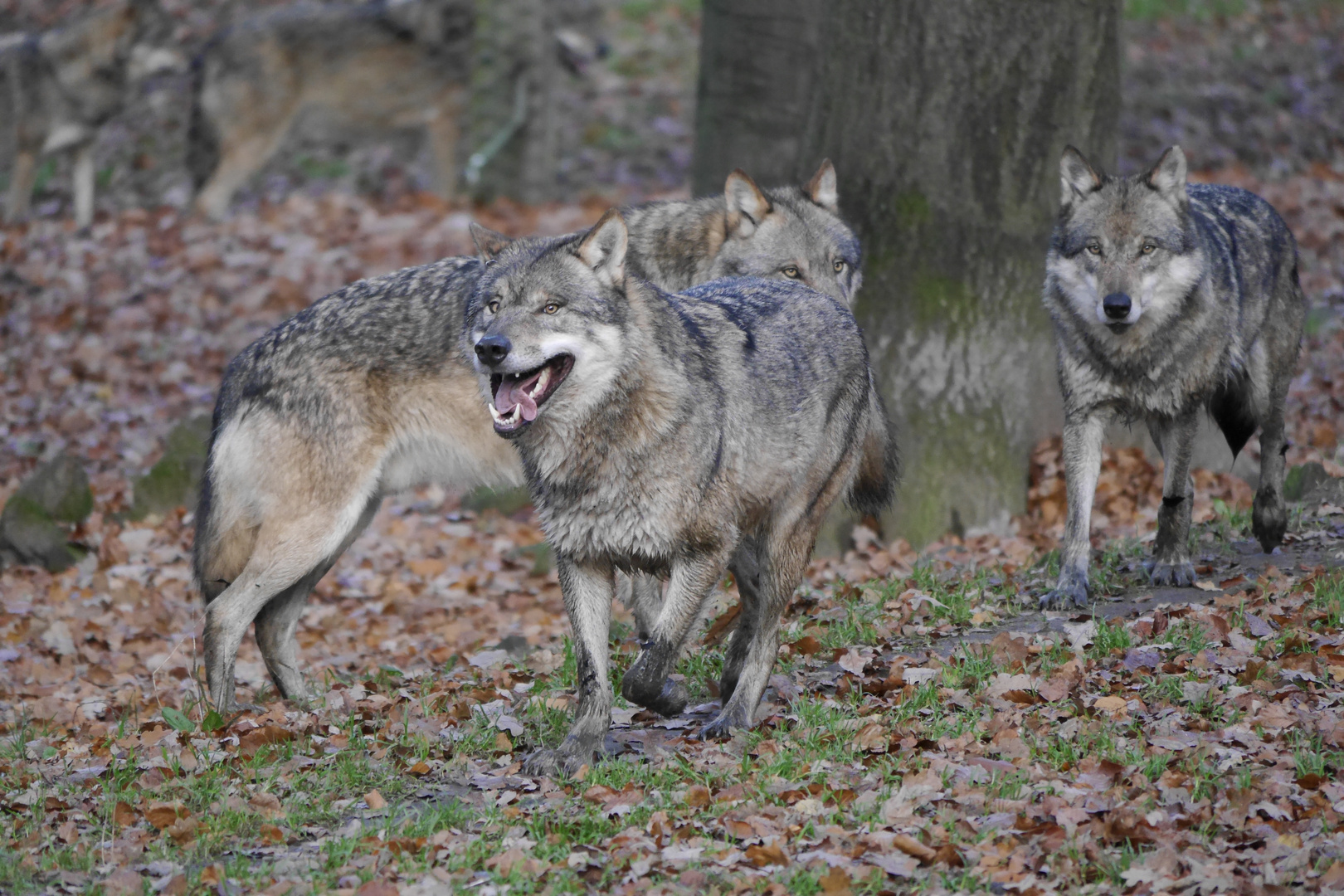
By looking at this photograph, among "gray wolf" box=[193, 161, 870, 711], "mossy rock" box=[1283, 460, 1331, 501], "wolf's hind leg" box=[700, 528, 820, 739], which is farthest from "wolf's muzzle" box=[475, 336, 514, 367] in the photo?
"mossy rock" box=[1283, 460, 1331, 501]

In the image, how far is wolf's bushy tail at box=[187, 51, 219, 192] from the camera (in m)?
14.9

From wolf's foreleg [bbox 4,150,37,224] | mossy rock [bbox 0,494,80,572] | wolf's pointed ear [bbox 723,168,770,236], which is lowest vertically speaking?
mossy rock [bbox 0,494,80,572]

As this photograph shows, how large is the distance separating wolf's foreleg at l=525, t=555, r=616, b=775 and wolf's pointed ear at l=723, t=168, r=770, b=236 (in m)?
3.08

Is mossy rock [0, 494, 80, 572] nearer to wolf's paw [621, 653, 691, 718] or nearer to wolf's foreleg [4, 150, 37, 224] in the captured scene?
wolf's paw [621, 653, 691, 718]

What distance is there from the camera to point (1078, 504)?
248 inches

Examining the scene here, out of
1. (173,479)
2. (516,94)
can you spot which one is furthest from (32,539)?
(516,94)

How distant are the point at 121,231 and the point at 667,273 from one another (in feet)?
30.5

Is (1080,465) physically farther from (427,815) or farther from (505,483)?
(427,815)

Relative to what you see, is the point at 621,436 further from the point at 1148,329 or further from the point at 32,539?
the point at 32,539

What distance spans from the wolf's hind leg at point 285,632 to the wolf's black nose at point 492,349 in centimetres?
230

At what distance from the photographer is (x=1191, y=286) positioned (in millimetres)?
6363

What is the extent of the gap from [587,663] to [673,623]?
36 cm

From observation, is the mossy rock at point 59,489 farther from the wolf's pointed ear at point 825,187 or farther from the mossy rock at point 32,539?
the wolf's pointed ear at point 825,187

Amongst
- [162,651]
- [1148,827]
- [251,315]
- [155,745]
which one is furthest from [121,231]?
[1148,827]
